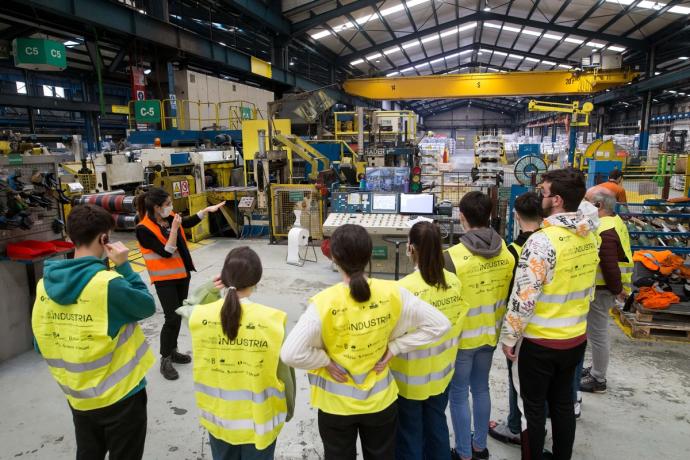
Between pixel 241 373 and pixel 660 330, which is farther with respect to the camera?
pixel 660 330

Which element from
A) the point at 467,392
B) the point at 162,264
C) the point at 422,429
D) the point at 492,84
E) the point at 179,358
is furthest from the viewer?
the point at 492,84

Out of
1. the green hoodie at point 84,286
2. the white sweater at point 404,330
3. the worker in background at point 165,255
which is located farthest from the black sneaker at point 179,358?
the white sweater at point 404,330

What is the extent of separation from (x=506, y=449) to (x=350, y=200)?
4033 millimetres

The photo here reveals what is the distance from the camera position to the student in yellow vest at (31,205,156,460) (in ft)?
5.92

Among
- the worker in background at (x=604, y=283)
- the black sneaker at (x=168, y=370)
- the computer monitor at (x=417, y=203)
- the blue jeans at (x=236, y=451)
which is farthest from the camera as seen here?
the computer monitor at (x=417, y=203)

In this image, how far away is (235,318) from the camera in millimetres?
1630

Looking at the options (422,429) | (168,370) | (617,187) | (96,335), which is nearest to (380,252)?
(617,187)

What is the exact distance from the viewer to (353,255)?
1625mm

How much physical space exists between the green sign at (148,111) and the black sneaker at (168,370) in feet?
26.6

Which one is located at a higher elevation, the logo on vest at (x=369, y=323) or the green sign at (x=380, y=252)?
the logo on vest at (x=369, y=323)

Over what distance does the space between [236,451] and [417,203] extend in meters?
4.50

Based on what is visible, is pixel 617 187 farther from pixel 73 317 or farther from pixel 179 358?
pixel 73 317

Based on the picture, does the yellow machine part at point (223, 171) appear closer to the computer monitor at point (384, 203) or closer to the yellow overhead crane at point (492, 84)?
the computer monitor at point (384, 203)

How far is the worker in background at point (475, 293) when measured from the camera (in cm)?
228
